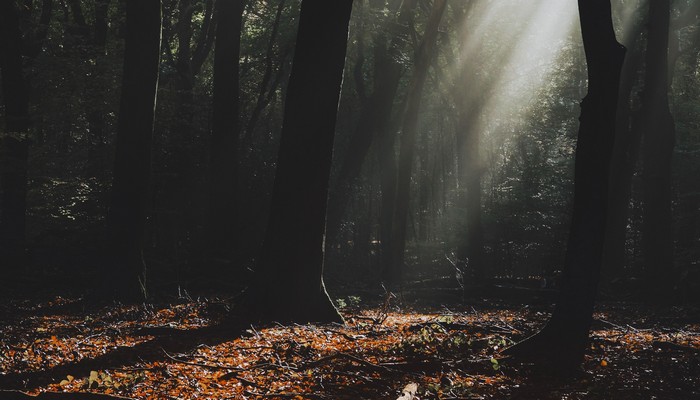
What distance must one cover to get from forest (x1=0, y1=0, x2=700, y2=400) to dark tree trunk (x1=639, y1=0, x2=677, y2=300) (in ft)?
0.19

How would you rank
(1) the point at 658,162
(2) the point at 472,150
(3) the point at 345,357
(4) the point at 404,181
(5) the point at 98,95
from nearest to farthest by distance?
(3) the point at 345,357, (1) the point at 658,162, (5) the point at 98,95, (4) the point at 404,181, (2) the point at 472,150

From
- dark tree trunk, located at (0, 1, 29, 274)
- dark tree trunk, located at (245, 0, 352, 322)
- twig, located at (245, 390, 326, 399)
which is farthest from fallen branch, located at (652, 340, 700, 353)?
dark tree trunk, located at (0, 1, 29, 274)

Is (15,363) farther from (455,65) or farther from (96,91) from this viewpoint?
(455,65)

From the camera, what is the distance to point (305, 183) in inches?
414

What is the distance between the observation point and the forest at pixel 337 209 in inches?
307

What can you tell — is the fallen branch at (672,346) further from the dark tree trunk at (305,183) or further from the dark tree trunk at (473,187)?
the dark tree trunk at (473,187)

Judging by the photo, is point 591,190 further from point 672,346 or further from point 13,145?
point 13,145

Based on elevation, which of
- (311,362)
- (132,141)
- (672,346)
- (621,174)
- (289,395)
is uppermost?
(621,174)

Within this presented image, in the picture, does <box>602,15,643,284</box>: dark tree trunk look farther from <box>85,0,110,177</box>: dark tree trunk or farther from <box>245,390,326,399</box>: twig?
<box>245,390,326,399</box>: twig

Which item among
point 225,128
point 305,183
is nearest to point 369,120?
point 225,128

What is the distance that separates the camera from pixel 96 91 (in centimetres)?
1912

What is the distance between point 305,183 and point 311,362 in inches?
140

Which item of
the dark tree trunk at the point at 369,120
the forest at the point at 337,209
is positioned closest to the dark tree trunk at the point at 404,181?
the forest at the point at 337,209

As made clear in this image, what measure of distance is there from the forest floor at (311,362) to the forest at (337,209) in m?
0.05
